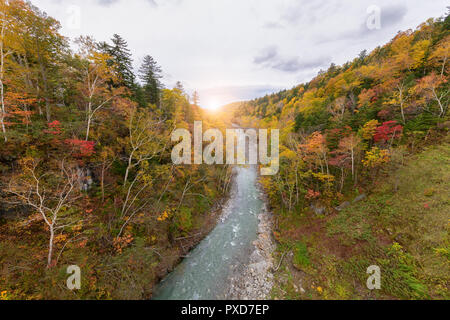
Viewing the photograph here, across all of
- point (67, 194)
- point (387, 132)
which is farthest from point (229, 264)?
point (387, 132)

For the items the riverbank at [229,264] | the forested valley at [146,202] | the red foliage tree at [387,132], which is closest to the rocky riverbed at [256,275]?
the riverbank at [229,264]

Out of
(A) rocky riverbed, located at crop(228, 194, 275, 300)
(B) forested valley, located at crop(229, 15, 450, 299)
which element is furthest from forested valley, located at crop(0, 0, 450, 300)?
(A) rocky riverbed, located at crop(228, 194, 275, 300)

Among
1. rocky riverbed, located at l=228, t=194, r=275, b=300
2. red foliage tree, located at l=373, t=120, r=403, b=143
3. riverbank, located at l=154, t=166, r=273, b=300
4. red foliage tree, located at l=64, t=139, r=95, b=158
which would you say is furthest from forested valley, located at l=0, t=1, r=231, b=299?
red foliage tree, located at l=373, t=120, r=403, b=143

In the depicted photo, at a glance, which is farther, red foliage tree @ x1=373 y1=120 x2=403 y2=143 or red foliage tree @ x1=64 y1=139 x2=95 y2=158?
red foliage tree @ x1=373 y1=120 x2=403 y2=143

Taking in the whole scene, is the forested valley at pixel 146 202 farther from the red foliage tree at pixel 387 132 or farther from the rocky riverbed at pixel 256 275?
the rocky riverbed at pixel 256 275

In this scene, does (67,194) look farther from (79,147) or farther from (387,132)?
(387,132)

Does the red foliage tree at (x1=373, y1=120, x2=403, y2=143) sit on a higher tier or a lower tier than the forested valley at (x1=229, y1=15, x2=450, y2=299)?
higher

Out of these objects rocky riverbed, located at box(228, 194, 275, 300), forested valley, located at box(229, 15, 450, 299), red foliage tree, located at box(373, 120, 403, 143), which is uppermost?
red foliage tree, located at box(373, 120, 403, 143)

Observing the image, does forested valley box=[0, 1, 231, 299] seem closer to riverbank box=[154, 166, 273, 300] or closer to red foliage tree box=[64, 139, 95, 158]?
red foliage tree box=[64, 139, 95, 158]

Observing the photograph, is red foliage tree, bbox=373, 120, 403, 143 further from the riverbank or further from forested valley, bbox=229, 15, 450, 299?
the riverbank

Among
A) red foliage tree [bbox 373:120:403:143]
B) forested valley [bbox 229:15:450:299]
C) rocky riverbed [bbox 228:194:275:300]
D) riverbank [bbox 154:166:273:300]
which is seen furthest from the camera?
red foliage tree [bbox 373:120:403:143]

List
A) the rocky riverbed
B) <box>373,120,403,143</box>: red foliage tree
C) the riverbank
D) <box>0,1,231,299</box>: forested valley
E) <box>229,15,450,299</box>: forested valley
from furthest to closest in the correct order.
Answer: <box>373,120,403,143</box>: red foliage tree → the riverbank → the rocky riverbed → <box>229,15,450,299</box>: forested valley → <box>0,1,231,299</box>: forested valley

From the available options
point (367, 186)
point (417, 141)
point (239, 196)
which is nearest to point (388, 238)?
point (367, 186)

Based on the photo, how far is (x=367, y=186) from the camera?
12.8 metres
